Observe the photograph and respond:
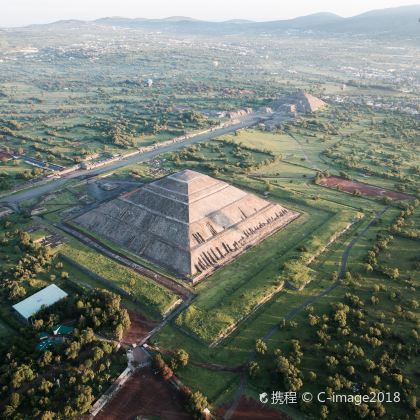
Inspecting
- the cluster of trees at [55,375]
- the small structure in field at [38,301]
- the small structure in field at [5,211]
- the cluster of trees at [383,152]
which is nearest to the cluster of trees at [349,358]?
the cluster of trees at [55,375]

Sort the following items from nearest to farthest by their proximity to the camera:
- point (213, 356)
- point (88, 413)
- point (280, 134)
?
point (88, 413), point (213, 356), point (280, 134)

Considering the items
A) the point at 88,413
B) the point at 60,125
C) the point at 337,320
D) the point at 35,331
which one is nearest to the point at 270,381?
the point at 337,320

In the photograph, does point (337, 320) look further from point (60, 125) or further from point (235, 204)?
point (60, 125)

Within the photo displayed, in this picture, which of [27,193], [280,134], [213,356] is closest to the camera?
[213,356]

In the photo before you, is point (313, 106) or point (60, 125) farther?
point (313, 106)

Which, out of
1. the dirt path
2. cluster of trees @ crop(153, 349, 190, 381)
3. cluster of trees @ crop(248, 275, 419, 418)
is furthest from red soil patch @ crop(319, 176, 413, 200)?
cluster of trees @ crop(153, 349, 190, 381)

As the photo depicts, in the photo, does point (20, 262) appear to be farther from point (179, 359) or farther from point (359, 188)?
point (359, 188)
